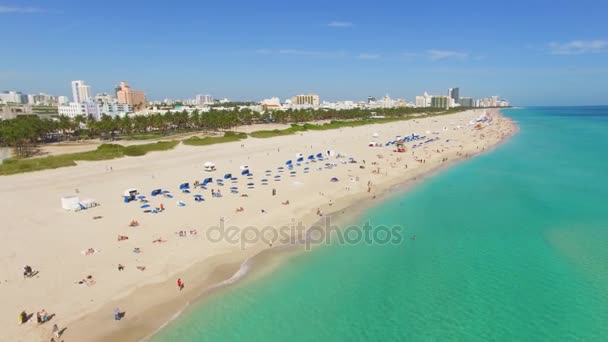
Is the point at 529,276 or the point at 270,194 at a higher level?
the point at 270,194

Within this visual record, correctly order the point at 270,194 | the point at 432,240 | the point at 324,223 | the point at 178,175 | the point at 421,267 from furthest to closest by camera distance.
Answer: the point at 178,175 < the point at 270,194 < the point at 324,223 < the point at 432,240 < the point at 421,267

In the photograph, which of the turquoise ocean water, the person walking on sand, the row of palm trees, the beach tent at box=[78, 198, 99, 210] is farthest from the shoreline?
the row of palm trees

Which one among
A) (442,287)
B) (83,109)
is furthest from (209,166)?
(83,109)

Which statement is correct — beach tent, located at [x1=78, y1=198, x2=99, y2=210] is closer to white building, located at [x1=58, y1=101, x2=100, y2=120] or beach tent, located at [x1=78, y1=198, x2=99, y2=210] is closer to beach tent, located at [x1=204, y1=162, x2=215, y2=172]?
beach tent, located at [x1=204, y1=162, x2=215, y2=172]

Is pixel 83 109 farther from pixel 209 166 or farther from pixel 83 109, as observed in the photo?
pixel 209 166

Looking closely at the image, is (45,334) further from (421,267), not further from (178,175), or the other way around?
(178,175)

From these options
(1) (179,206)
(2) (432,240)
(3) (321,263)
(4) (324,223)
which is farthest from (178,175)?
(2) (432,240)
